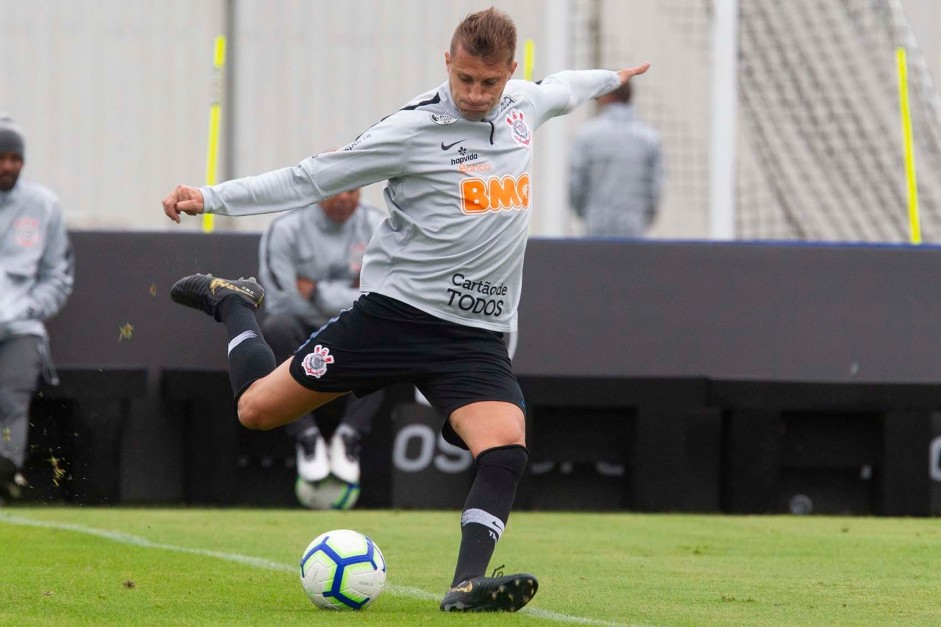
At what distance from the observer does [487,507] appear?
5910mm

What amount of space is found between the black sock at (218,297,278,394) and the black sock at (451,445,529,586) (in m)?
1.06

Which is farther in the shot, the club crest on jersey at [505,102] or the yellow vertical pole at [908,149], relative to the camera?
the yellow vertical pole at [908,149]

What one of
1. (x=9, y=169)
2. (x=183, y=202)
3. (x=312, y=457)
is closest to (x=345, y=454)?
(x=312, y=457)

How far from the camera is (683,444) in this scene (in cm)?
1094

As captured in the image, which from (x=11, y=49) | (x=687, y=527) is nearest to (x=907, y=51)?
(x=687, y=527)

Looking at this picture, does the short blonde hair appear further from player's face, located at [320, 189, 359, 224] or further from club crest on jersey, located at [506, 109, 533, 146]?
player's face, located at [320, 189, 359, 224]

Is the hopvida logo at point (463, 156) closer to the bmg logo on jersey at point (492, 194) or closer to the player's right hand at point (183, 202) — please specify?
the bmg logo on jersey at point (492, 194)

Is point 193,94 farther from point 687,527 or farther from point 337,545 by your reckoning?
point 337,545

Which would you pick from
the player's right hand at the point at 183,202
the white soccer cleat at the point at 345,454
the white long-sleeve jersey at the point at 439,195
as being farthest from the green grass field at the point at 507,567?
the player's right hand at the point at 183,202

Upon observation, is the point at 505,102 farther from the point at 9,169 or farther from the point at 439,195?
the point at 9,169

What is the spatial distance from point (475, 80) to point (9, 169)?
5.52 m

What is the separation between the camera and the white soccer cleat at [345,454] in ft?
34.7

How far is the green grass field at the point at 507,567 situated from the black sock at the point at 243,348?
79 centimetres

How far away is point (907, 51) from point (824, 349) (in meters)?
2.51
